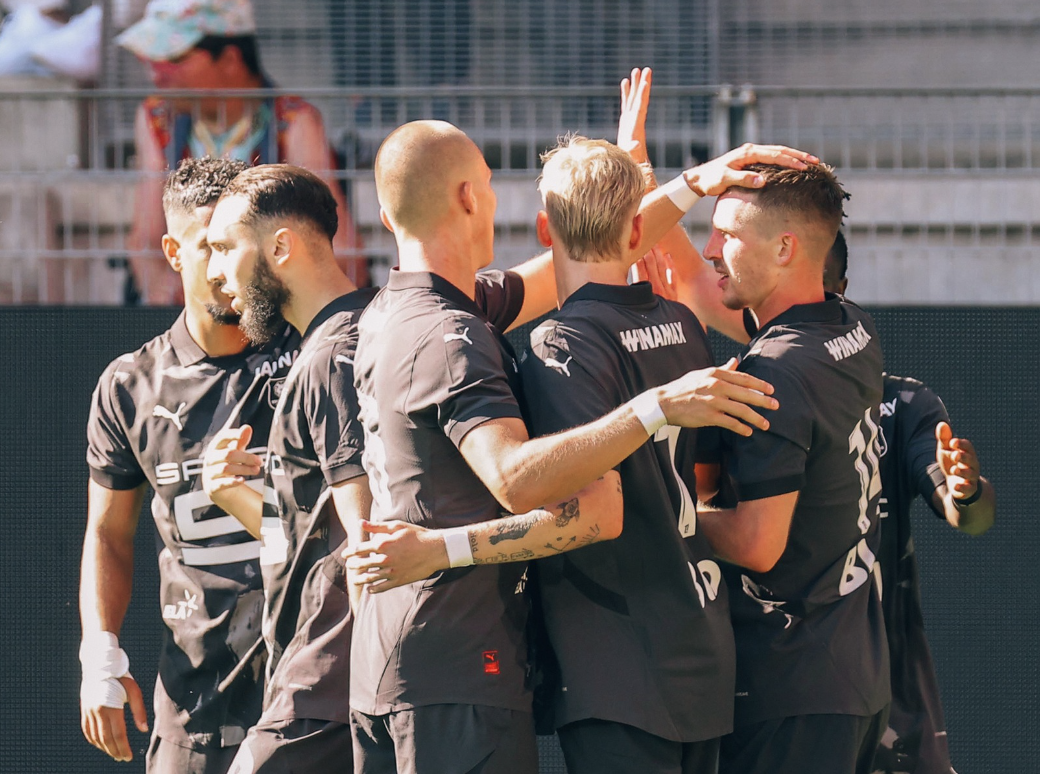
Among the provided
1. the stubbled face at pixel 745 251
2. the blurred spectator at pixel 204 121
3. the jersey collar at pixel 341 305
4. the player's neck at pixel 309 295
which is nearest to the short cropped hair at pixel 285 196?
the player's neck at pixel 309 295

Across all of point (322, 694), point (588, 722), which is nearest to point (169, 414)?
point (322, 694)

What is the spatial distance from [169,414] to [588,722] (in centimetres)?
160

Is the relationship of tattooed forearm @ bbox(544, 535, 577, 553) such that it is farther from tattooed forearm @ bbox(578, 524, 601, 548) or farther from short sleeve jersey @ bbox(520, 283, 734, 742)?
short sleeve jersey @ bbox(520, 283, 734, 742)

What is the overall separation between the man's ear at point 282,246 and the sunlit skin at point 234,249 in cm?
4

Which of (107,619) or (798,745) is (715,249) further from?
(107,619)

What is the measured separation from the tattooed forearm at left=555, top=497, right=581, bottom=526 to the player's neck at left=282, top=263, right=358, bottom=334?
1.05 meters

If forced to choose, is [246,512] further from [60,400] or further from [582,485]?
[60,400]

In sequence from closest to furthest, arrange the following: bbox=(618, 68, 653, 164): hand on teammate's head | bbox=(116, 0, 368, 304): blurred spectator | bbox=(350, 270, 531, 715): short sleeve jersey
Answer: bbox=(350, 270, 531, 715): short sleeve jersey < bbox=(618, 68, 653, 164): hand on teammate's head < bbox=(116, 0, 368, 304): blurred spectator

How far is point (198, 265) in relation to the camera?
12.0 feet

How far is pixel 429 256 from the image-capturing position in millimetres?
2812

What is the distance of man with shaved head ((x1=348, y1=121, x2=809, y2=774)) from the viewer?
8.17 feet

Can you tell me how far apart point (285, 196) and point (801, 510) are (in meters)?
1.50

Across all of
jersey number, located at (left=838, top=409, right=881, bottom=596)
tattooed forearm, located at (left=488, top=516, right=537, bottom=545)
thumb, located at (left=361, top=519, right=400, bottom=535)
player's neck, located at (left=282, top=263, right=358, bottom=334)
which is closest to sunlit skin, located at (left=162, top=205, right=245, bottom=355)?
player's neck, located at (left=282, top=263, right=358, bottom=334)

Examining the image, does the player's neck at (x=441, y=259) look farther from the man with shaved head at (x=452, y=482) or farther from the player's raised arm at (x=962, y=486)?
the player's raised arm at (x=962, y=486)
